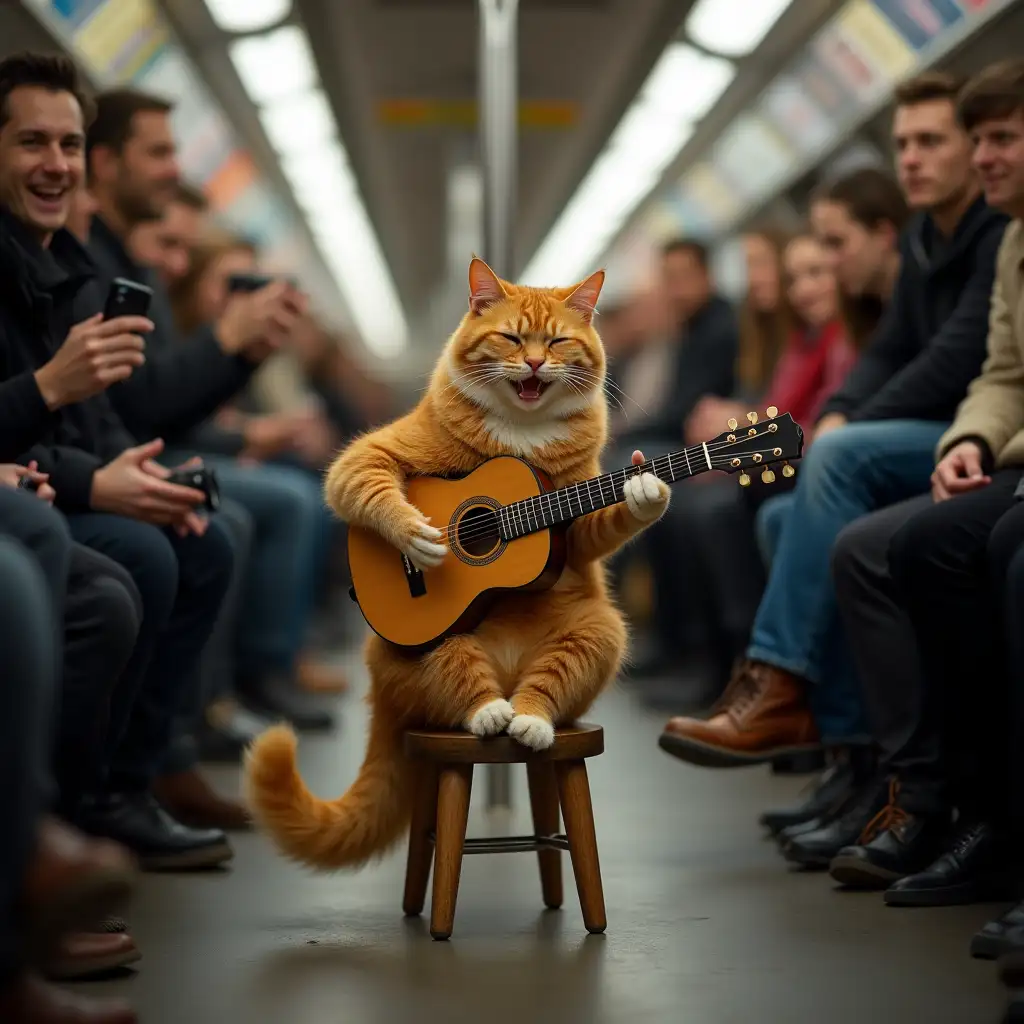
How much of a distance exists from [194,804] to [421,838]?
3.69 feet

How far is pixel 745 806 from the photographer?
4043 millimetres

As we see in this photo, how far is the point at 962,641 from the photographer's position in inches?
116

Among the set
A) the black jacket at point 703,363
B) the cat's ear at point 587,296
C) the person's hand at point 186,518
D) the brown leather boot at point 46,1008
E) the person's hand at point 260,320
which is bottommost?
the brown leather boot at point 46,1008

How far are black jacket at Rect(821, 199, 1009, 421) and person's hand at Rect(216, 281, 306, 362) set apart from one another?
144 cm

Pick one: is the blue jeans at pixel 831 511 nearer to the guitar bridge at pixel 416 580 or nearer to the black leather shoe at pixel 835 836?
the black leather shoe at pixel 835 836

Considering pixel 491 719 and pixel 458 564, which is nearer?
pixel 491 719

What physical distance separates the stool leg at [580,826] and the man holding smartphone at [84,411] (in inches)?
37.8

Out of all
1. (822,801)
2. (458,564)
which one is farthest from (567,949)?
(822,801)

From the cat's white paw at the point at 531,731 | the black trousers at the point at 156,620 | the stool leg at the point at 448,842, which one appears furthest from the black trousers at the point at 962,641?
the black trousers at the point at 156,620

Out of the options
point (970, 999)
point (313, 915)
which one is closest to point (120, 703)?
point (313, 915)

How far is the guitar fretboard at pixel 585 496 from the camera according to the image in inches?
102

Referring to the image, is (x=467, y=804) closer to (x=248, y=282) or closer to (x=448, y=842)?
(x=448, y=842)

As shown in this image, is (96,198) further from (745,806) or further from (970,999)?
(970,999)

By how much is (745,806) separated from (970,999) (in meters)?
1.81
